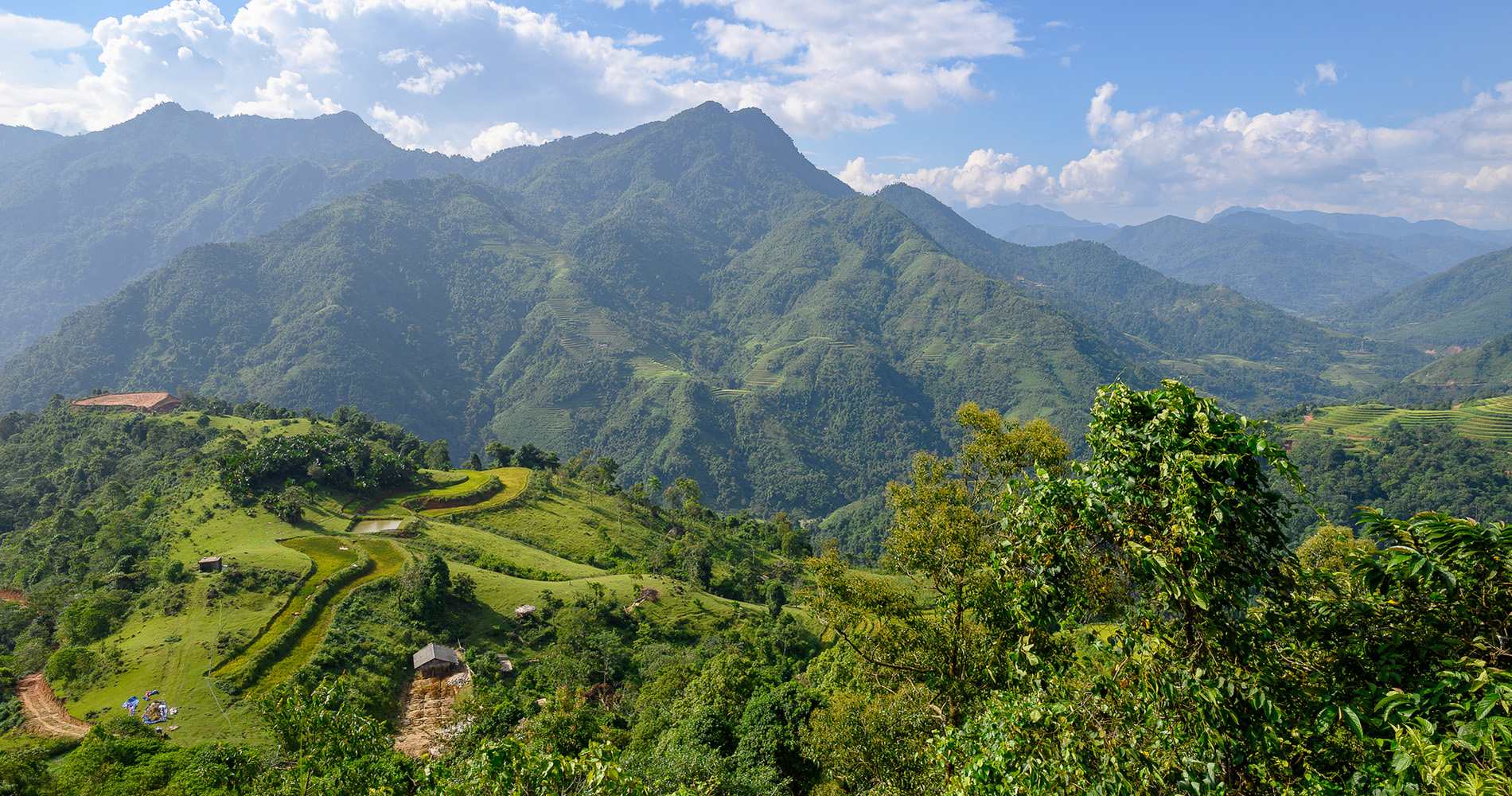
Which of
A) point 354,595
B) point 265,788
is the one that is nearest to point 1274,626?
point 265,788

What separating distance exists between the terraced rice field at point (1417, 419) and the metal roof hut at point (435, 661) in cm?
17903

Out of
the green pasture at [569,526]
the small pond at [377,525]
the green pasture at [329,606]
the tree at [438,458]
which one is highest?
the green pasture at [329,606]

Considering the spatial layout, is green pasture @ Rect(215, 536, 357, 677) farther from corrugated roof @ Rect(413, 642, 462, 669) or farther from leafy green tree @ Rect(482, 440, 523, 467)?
leafy green tree @ Rect(482, 440, 523, 467)

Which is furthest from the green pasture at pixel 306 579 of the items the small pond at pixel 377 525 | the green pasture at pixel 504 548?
the green pasture at pixel 504 548

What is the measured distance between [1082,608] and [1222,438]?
273cm

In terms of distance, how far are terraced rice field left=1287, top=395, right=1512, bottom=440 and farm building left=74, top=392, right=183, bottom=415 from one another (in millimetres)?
226364

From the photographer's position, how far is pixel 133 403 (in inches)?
3907

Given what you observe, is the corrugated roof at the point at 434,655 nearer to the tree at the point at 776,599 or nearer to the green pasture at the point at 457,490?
the green pasture at the point at 457,490

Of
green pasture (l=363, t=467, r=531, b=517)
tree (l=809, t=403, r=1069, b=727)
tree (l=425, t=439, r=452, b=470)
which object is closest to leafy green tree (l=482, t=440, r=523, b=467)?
green pasture (l=363, t=467, r=531, b=517)

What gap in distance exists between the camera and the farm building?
96.2 metres

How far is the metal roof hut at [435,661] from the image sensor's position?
127 feet

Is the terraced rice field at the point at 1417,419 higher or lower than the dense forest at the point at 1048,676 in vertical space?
lower

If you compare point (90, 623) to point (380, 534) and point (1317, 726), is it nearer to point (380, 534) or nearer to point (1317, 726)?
point (380, 534)

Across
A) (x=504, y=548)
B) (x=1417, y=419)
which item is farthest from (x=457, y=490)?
(x=1417, y=419)
